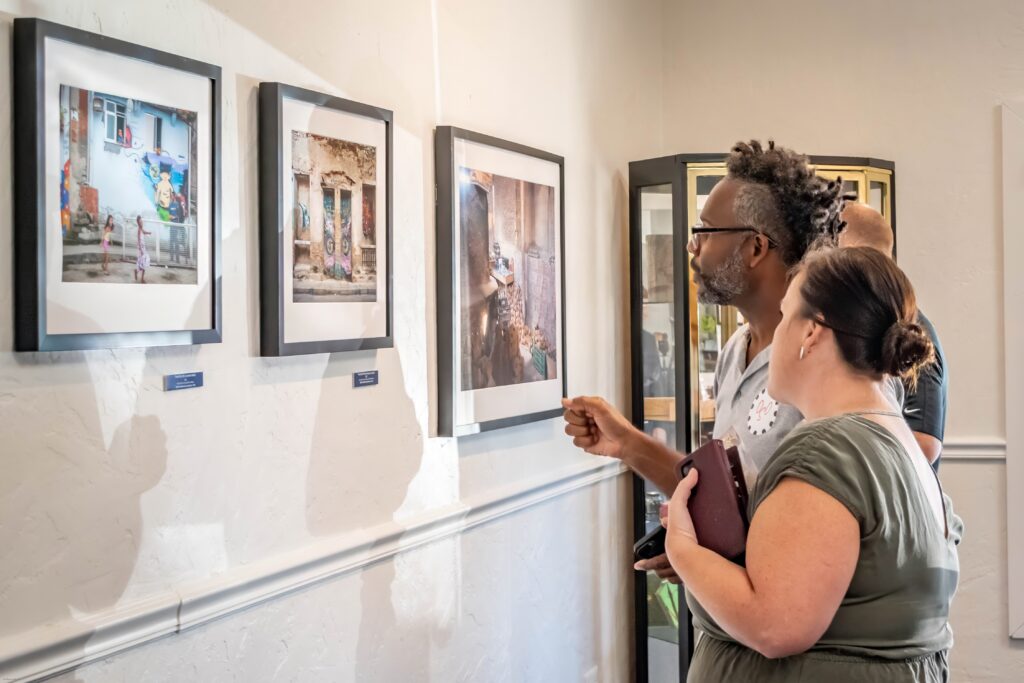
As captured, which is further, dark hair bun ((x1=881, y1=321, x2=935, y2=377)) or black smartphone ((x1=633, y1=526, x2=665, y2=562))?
black smartphone ((x1=633, y1=526, x2=665, y2=562))

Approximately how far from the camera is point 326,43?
215 centimetres

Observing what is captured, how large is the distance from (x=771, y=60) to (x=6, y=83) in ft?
11.5

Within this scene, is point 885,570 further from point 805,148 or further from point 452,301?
point 805,148

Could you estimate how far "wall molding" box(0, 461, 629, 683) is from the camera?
149cm

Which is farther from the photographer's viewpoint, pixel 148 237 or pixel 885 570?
pixel 148 237

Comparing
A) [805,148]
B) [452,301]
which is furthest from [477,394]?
[805,148]

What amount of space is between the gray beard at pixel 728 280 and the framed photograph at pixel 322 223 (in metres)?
0.79

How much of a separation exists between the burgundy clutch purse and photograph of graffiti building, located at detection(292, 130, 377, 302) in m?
0.92

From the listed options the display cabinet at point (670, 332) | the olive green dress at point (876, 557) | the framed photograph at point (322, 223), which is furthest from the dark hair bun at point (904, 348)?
the display cabinet at point (670, 332)

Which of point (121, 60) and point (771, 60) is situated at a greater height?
point (771, 60)

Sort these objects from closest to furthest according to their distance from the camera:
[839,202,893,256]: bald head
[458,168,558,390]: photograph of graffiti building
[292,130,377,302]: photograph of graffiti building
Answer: [292,130,377,302]: photograph of graffiti building
[458,168,558,390]: photograph of graffiti building
[839,202,893,256]: bald head

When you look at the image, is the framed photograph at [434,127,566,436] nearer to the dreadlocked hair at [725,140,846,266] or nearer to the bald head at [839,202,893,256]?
the dreadlocked hair at [725,140,846,266]

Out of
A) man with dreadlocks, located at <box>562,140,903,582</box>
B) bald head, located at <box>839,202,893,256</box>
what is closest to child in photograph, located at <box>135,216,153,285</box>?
man with dreadlocks, located at <box>562,140,903,582</box>

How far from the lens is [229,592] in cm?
185
